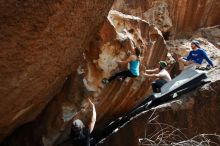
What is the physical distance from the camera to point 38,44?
222 inches

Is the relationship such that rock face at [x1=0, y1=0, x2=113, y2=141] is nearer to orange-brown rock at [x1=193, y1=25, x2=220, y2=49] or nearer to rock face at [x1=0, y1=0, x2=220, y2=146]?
rock face at [x1=0, y1=0, x2=220, y2=146]

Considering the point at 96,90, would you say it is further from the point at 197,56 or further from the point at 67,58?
the point at 67,58

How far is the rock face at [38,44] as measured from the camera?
16.9ft

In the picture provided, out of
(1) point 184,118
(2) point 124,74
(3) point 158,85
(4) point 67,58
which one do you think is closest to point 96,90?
(2) point 124,74

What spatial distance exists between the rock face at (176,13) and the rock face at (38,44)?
944 cm

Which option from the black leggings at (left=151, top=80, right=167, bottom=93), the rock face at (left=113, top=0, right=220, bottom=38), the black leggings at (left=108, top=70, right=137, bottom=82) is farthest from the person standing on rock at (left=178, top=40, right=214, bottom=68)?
the rock face at (left=113, top=0, right=220, bottom=38)

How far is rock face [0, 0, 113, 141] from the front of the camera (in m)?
5.16

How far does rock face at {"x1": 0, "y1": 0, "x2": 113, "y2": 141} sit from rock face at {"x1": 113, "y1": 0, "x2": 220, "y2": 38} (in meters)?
9.44

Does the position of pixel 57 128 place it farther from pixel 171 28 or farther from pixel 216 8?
pixel 216 8

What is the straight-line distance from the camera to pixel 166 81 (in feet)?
31.9

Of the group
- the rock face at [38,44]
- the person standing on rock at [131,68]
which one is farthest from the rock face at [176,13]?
the rock face at [38,44]

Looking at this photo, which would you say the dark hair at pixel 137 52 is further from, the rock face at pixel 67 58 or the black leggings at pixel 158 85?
the black leggings at pixel 158 85

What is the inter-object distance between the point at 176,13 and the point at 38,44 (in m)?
13.1

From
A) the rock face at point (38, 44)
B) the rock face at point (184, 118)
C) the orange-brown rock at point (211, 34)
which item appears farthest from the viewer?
the orange-brown rock at point (211, 34)
